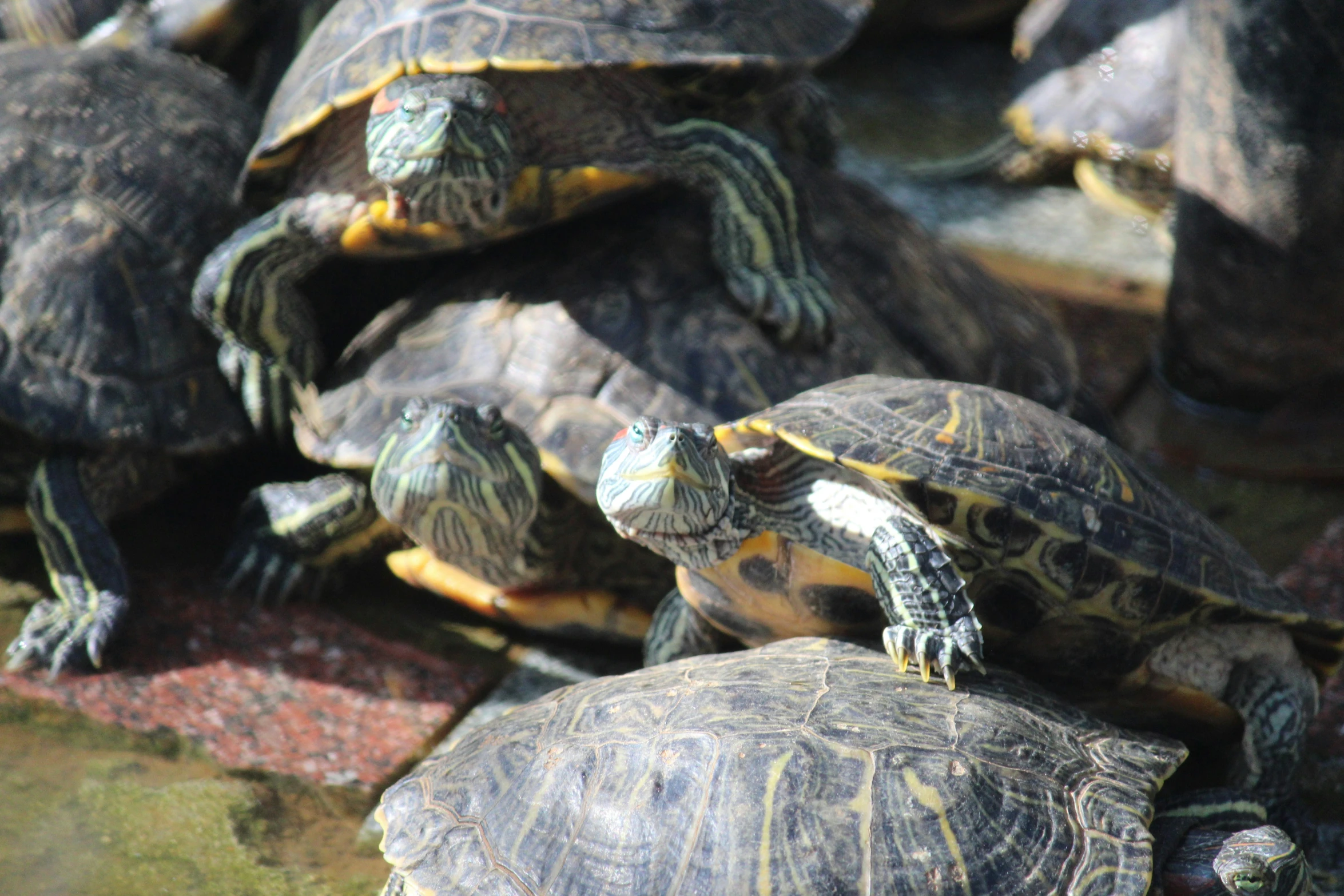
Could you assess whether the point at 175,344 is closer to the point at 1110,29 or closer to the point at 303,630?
the point at 303,630

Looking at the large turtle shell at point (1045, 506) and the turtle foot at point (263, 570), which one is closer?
the large turtle shell at point (1045, 506)

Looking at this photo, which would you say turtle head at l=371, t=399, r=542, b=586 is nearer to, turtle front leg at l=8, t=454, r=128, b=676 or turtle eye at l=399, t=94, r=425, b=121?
turtle eye at l=399, t=94, r=425, b=121

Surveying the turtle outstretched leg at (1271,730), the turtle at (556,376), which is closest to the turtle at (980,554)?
the turtle outstretched leg at (1271,730)

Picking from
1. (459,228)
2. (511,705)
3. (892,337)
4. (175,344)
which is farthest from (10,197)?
(892,337)

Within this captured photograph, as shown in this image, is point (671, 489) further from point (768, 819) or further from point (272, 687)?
point (272, 687)

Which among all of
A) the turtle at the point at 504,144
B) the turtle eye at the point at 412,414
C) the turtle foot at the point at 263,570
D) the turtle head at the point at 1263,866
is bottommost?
the turtle head at the point at 1263,866

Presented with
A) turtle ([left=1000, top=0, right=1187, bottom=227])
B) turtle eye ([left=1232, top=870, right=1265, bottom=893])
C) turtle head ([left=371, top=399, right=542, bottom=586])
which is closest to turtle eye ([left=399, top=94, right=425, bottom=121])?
turtle head ([left=371, top=399, right=542, bottom=586])

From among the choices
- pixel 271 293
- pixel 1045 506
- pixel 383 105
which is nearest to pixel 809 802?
pixel 1045 506

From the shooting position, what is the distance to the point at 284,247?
3.40 m

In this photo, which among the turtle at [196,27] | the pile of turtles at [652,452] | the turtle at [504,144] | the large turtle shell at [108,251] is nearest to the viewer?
the pile of turtles at [652,452]

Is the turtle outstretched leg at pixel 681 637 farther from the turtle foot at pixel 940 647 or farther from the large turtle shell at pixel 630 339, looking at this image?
the turtle foot at pixel 940 647

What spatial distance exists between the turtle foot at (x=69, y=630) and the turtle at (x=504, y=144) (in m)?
0.68

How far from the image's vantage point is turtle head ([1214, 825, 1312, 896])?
210cm

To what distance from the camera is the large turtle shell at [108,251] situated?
320 cm
